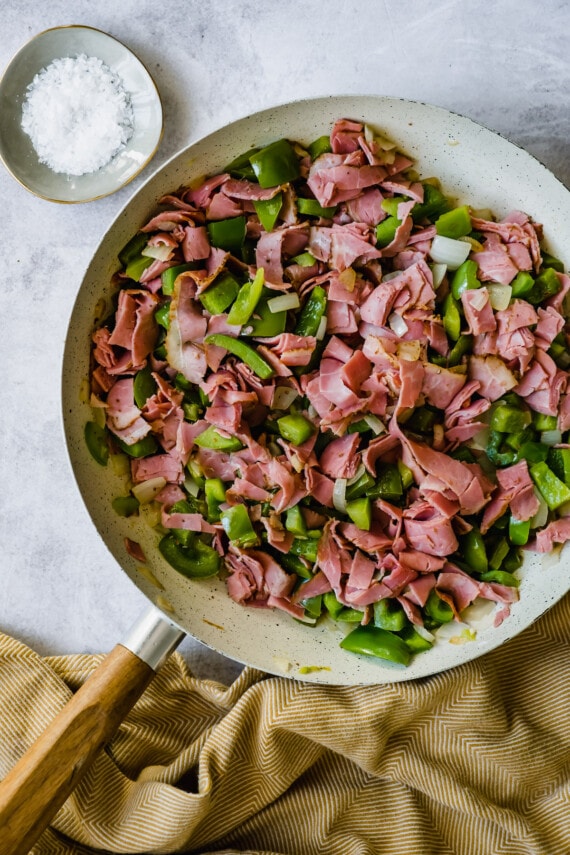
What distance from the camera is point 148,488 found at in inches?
65.5

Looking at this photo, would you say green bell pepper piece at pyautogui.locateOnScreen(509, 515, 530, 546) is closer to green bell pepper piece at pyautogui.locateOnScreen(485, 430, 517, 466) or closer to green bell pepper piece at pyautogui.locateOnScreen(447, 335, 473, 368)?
green bell pepper piece at pyautogui.locateOnScreen(485, 430, 517, 466)

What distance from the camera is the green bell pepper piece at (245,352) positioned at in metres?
1.57

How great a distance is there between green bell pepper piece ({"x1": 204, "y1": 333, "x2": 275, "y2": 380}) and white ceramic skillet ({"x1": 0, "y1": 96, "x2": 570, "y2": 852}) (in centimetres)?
24

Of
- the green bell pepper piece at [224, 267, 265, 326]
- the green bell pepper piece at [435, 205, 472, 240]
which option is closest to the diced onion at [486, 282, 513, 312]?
the green bell pepper piece at [435, 205, 472, 240]

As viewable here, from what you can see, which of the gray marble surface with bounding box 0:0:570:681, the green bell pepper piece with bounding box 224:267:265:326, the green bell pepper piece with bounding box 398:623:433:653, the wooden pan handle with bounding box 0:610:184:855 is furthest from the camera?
the gray marble surface with bounding box 0:0:570:681

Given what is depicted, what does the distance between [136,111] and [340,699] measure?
134 centimetres

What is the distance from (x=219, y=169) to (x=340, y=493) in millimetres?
686

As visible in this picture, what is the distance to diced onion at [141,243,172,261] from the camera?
156cm

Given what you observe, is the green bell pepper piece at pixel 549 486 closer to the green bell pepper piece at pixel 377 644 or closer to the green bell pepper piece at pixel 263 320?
the green bell pepper piece at pixel 377 644

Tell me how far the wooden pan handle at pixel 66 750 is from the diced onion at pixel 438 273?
3.00 ft

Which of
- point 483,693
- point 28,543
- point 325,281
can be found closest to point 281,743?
point 483,693

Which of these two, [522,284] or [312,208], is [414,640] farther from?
A: [312,208]

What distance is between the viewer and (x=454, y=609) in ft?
5.29

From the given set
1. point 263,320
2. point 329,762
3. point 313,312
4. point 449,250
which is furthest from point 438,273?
point 329,762
